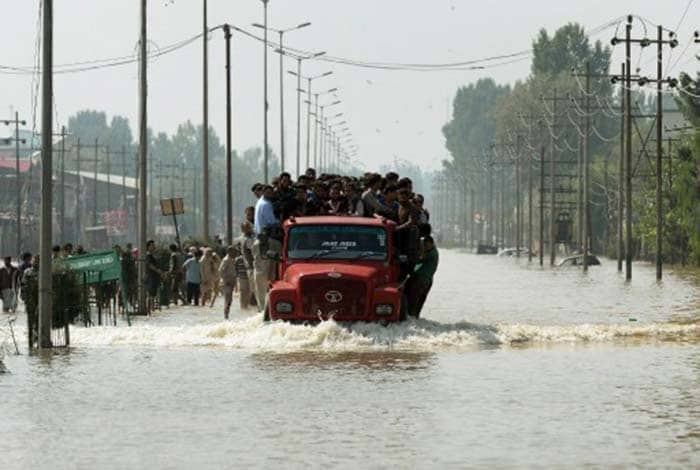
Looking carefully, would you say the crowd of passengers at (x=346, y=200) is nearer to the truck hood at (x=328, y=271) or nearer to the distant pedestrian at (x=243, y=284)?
the truck hood at (x=328, y=271)

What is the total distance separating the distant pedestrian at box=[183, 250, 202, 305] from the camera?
2007 inches

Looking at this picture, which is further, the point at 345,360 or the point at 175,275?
the point at 175,275

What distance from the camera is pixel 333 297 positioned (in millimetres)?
30422

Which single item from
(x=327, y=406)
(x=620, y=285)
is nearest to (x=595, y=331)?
(x=327, y=406)

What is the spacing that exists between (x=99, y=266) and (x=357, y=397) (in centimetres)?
1596

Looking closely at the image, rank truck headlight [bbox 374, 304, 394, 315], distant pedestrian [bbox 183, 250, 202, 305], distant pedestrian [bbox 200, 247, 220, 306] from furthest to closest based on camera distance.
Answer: distant pedestrian [bbox 200, 247, 220, 306] → distant pedestrian [bbox 183, 250, 202, 305] → truck headlight [bbox 374, 304, 394, 315]

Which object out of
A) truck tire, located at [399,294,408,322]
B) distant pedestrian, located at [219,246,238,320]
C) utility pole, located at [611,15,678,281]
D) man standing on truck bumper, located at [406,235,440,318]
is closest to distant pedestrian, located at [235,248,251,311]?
distant pedestrian, located at [219,246,238,320]

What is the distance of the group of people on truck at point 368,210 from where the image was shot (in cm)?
3219

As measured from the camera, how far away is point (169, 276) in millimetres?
50406

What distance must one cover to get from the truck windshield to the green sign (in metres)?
6.13

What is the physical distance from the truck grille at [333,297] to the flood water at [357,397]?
281 millimetres

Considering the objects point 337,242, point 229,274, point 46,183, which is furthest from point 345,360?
point 229,274

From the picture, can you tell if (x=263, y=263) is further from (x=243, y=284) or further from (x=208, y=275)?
(x=208, y=275)

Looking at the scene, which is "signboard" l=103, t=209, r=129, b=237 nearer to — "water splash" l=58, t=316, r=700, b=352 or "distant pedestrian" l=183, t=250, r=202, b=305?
"distant pedestrian" l=183, t=250, r=202, b=305
